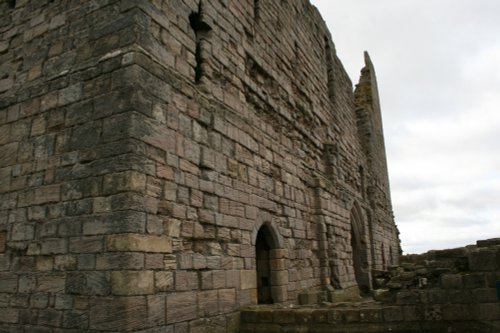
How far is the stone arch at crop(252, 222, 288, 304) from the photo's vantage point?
6543 mm

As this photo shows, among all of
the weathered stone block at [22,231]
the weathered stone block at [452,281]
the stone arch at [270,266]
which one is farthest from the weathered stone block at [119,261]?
the weathered stone block at [452,281]

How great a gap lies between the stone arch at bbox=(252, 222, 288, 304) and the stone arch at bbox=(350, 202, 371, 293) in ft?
18.1

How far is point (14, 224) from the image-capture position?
16.0ft

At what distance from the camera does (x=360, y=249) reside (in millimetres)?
12680

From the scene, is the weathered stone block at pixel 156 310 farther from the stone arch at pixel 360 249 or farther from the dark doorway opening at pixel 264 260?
the stone arch at pixel 360 249

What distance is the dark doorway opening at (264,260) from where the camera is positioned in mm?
6625

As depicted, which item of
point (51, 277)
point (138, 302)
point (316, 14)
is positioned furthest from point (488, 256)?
point (316, 14)

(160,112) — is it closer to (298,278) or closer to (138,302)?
(138,302)

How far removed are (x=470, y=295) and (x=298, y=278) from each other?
9.68ft

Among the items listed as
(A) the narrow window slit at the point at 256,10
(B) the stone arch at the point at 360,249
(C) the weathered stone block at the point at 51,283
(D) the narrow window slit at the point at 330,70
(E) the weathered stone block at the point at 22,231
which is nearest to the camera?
(C) the weathered stone block at the point at 51,283

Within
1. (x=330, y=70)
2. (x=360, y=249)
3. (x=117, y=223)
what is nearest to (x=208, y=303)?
(x=117, y=223)

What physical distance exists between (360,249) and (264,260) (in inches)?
262

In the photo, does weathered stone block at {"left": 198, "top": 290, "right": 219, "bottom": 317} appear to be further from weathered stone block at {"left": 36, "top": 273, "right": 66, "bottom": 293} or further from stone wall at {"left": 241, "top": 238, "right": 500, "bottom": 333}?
weathered stone block at {"left": 36, "top": 273, "right": 66, "bottom": 293}

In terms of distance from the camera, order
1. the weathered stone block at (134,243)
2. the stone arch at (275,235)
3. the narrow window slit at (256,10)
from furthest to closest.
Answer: the narrow window slit at (256,10) → the stone arch at (275,235) → the weathered stone block at (134,243)
